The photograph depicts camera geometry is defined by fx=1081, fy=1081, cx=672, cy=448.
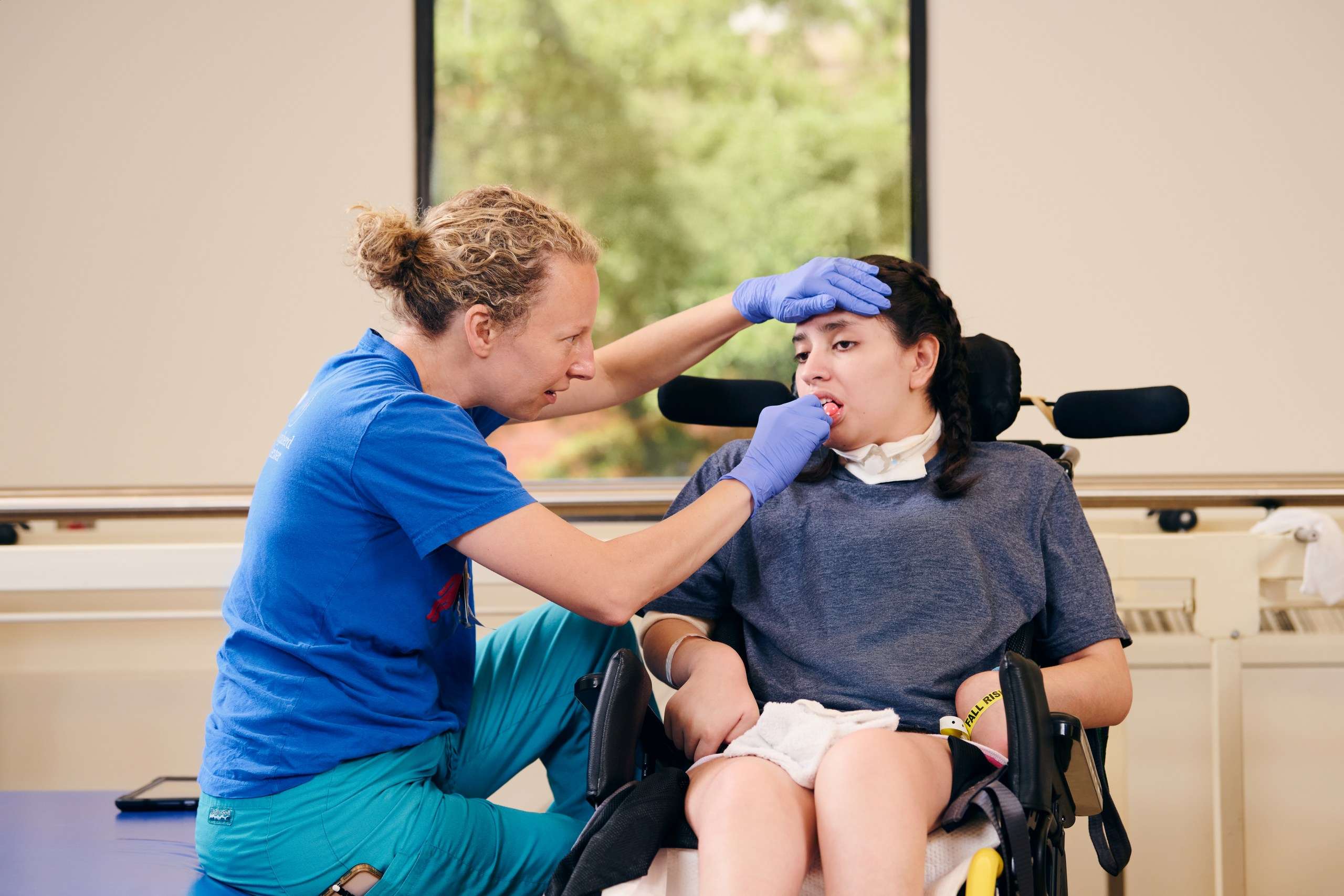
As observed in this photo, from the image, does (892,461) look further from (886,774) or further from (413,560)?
(413,560)

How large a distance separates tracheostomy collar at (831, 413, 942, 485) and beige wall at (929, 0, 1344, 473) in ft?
3.73

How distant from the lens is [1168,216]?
2.55 metres

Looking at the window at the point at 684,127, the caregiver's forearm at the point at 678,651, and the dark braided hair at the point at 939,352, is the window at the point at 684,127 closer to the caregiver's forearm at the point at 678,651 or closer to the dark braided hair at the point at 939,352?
the dark braided hair at the point at 939,352

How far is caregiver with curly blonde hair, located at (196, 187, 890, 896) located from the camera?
1209 millimetres

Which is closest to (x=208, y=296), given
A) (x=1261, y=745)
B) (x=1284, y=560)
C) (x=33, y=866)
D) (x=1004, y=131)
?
(x=33, y=866)

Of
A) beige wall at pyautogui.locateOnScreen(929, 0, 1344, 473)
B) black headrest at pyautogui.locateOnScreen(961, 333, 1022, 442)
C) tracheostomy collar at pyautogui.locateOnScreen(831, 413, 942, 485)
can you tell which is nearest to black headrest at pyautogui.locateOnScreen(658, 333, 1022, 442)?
black headrest at pyautogui.locateOnScreen(961, 333, 1022, 442)

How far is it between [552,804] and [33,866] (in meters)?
0.74

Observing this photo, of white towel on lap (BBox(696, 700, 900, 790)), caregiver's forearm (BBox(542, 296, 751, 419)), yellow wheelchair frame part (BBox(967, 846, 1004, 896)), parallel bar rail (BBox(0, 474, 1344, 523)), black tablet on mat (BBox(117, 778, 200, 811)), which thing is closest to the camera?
yellow wheelchair frame part (BBox(967, 846, 1004, 896))

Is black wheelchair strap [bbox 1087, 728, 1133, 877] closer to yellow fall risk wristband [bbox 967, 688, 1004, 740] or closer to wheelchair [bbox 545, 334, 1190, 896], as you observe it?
wheelchair [bbox 545, 334, 1190, 896]

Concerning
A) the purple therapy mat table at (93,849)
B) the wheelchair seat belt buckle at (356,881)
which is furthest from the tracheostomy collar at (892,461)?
the purple therapy mat table at (93,849)

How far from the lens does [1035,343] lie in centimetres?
256

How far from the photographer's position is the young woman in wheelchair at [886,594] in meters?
1.22

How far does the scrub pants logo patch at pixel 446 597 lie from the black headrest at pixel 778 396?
1.49ft

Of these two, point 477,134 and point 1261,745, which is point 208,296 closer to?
point 477,134
